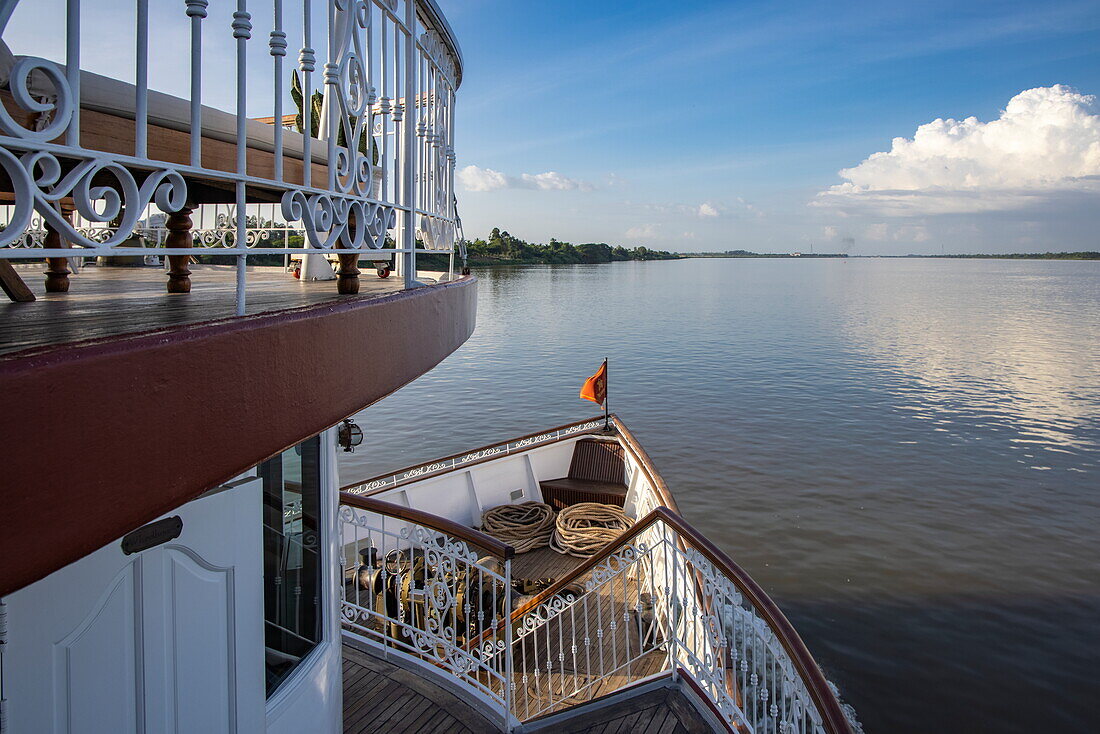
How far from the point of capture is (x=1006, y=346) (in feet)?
114

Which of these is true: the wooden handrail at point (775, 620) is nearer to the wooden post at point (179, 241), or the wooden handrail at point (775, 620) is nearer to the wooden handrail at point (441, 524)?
the wooden handrail at point (441, 524)

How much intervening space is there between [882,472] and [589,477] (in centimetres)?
778

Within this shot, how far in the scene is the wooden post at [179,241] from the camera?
2.52 meters

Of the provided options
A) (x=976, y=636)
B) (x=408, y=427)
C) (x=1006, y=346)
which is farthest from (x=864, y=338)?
(x=976, y=636)

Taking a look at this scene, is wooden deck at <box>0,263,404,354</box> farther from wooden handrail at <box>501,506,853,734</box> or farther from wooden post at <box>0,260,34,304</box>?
wooden handrail at <box>501,506,853,734</box>

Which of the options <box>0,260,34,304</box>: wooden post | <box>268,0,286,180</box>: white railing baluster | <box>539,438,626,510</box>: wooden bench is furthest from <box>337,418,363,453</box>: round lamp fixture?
<box>539,438,626,510</box>: wooden bench

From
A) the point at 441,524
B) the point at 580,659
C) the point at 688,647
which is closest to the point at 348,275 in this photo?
the point at 441,524

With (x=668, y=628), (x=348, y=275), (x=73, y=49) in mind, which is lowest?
(x=668, y=628)

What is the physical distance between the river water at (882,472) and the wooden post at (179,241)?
8.84 meters

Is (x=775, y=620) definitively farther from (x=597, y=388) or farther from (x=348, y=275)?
(x=597, y=388)

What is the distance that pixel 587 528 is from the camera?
1052 centimetres

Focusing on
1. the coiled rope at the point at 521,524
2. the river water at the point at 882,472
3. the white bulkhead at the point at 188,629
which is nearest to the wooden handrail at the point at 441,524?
the white bulkhead at the point at 188,629

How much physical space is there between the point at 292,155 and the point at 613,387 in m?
22.9

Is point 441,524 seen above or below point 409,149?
below
